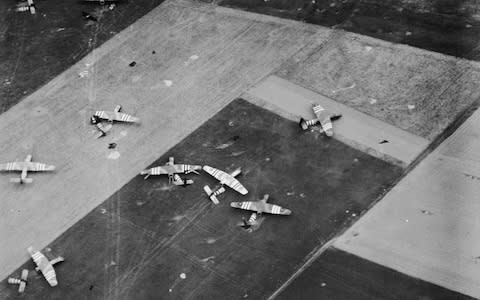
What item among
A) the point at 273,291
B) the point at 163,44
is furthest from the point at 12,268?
the point at 163,44

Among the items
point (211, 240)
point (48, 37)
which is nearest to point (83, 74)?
point (48, 37)

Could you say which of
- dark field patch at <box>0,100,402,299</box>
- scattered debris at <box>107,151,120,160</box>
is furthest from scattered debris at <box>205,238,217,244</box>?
scattered debris at <box>107,151,120,160</box>

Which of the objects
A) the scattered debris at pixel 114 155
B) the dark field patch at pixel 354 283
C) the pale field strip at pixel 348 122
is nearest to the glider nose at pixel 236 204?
the dark field patch at pixel 354 283

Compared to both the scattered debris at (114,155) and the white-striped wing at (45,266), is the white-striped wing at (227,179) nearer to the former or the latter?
the scattered debris at (114,155)

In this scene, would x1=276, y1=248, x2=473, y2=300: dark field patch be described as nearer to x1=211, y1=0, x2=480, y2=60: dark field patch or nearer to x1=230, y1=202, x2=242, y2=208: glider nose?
x1=230, y1=202, x2=242, y2=208: glider nose

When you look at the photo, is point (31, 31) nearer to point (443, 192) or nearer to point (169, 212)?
point (169, 212)

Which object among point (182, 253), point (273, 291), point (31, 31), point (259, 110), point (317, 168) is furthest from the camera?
point (31, 31)

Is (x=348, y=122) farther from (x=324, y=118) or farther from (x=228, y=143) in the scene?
(x=228, y=143)
